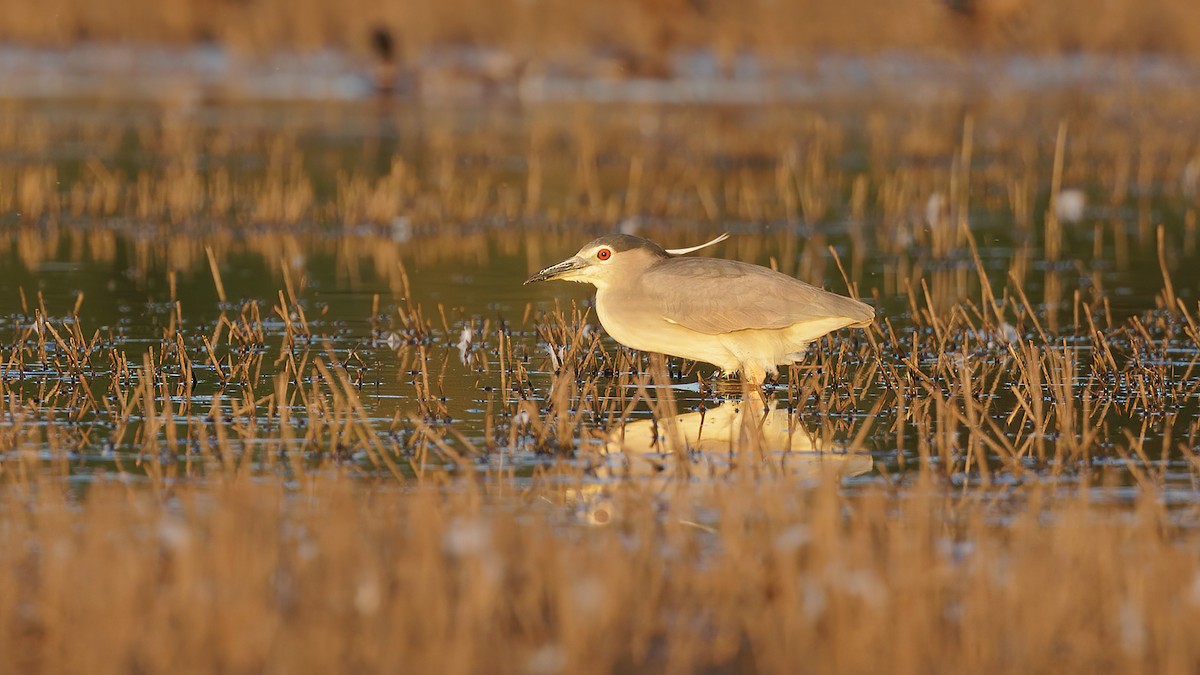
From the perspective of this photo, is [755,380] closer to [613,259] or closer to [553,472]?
[613,259]

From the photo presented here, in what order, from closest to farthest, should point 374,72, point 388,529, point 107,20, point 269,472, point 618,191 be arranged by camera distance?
point 388,529, point 269,472, point 618,191, point 374,72, point 107,20

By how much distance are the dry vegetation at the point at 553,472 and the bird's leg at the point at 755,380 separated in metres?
0.15

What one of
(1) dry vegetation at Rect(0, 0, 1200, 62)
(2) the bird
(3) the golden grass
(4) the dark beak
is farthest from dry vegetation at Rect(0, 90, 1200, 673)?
(1) dry vegetation at Rect(0, 0, 1200, 62)

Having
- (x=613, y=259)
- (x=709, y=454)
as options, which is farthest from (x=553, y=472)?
(x=613, y=259)

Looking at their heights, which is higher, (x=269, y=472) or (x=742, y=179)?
→ (x=742, y=179)

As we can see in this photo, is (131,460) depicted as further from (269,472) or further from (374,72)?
(374,72)

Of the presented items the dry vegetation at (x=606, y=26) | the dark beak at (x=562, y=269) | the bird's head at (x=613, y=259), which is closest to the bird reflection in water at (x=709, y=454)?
the bird's head at (x=613, y=259)

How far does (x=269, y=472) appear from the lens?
7328mm

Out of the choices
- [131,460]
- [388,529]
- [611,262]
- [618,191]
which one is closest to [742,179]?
[618,191]

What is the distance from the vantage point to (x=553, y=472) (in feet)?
24.7

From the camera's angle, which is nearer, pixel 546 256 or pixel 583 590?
pixel 583 590

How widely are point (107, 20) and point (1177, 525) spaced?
33530mm

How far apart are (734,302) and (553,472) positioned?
1.82m

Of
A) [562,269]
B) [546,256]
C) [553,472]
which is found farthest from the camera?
[546,256]
